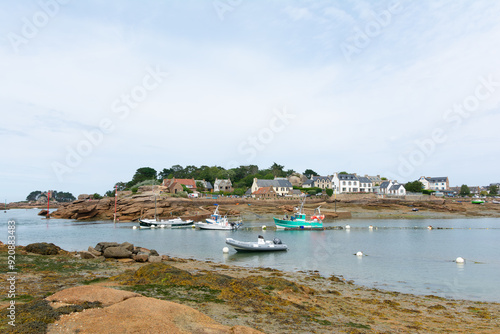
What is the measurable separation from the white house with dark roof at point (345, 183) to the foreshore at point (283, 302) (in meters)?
118

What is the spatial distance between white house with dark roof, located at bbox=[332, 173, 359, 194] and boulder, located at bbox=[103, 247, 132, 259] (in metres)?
117

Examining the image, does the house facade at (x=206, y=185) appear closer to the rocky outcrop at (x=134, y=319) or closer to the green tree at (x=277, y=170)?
the green tree at (x=277, y=170)

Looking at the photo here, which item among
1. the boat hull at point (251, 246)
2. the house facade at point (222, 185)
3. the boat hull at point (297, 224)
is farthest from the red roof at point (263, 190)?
the boat hull at point (251, 246)

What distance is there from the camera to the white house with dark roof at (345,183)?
135000 mm

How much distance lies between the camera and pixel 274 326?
10.9 meters

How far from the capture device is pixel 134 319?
787cm

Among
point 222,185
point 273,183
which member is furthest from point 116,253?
point 222,185

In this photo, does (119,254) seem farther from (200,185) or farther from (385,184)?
(385,184)

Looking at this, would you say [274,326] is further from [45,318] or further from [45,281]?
[45,281]

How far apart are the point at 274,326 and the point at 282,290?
219 inches

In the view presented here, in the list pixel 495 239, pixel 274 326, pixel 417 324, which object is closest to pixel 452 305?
pixel 417 324

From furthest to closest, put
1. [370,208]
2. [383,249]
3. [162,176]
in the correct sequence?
1. [162,176]
2. [370,208]
3. [383,249]

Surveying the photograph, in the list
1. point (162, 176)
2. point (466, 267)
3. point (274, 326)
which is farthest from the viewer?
point (162, 176)

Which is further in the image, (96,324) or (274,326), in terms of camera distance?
(274,326)
